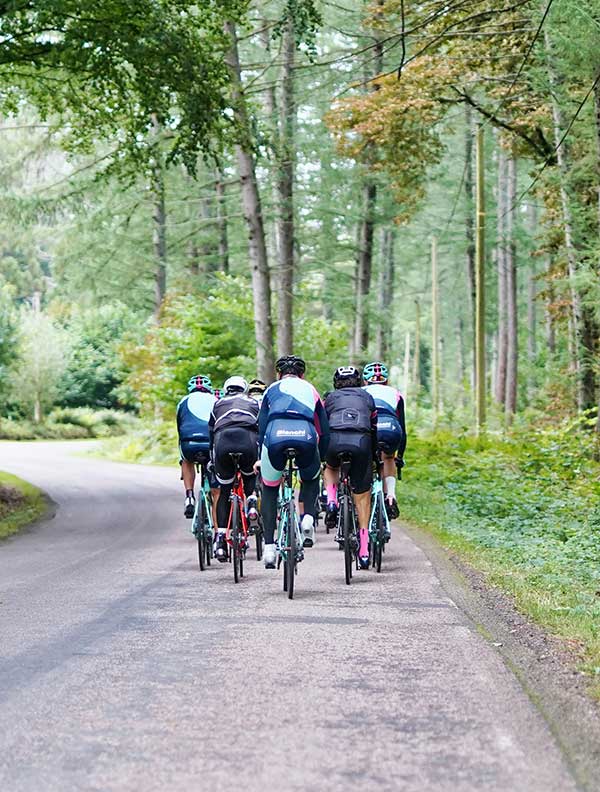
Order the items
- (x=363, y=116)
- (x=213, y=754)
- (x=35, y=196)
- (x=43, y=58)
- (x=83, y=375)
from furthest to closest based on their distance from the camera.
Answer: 1. (x=83, y=375)
2. (x=35, y=196)
3. (x=363, y=116)
4. (x=43, y=58)
5. (x=213, y=754)

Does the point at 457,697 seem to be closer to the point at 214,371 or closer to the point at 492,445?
the point at 492,445

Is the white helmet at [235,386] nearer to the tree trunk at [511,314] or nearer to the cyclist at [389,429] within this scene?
the cyclist at [389,429]

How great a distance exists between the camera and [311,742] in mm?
5180

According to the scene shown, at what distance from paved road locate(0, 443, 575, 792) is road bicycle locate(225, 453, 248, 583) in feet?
0.89

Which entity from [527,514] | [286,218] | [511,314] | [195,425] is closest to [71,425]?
[511,314]

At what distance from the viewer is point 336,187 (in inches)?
1468

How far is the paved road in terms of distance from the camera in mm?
4781

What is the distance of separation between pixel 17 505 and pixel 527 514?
10.2 metres

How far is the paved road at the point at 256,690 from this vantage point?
478 cm

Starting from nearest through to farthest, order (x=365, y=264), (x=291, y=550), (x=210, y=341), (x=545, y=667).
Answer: (x=545, y=667) → (x=291, y=550) → (x=365, y=264) → (x=210, y=341)

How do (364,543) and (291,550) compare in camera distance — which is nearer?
(291,550)

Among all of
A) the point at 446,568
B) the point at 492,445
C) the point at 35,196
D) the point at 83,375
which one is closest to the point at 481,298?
the point at 492,445

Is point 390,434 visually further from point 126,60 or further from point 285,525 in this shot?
point 126,60

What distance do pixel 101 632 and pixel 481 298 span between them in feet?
82.5
